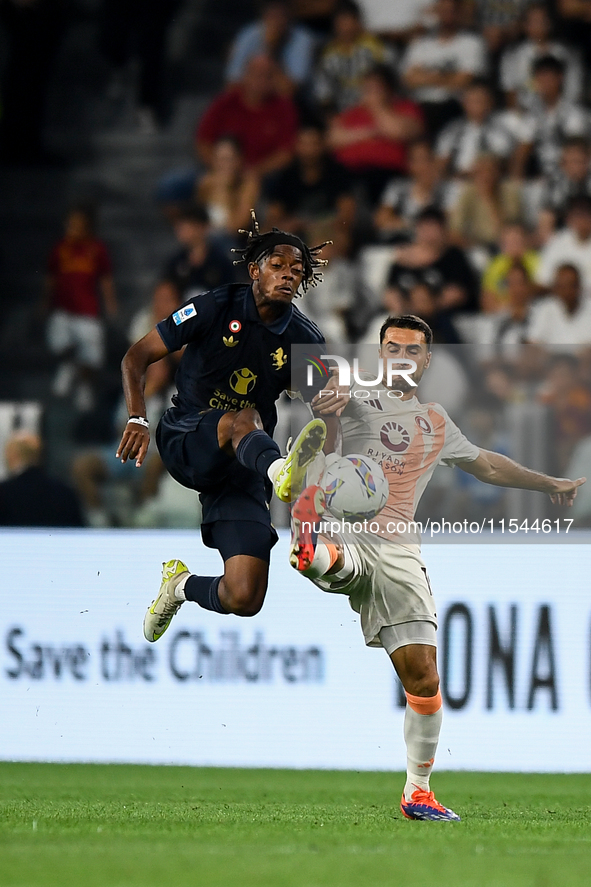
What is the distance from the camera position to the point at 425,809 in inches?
226

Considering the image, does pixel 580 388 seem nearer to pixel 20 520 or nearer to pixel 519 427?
pixel 519 427

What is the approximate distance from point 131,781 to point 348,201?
5563 millimetres

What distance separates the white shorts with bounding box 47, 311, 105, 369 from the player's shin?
225 inches

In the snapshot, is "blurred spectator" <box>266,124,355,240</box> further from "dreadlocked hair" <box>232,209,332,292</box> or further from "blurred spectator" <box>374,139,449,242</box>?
"dreadlocked hair" <box>232,209,332,292</box>

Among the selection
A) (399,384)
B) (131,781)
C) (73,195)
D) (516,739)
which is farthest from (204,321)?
(73,195)

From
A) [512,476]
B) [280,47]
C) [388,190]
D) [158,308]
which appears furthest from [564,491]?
[280,47]

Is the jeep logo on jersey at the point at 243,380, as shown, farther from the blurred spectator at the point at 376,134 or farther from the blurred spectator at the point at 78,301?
the blurred spectator at the point at 376,134

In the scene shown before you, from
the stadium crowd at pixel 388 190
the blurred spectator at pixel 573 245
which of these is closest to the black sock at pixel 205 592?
the stadium crowd at pixel 388 190

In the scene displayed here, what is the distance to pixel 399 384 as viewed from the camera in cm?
623

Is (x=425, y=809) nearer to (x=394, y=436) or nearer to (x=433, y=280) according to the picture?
(x=394, y=436)

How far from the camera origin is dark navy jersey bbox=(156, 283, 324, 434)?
20.5ft

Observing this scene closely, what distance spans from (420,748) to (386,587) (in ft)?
2.26

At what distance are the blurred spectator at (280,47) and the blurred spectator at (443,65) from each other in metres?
0.88

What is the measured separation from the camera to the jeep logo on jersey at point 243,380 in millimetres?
6320
